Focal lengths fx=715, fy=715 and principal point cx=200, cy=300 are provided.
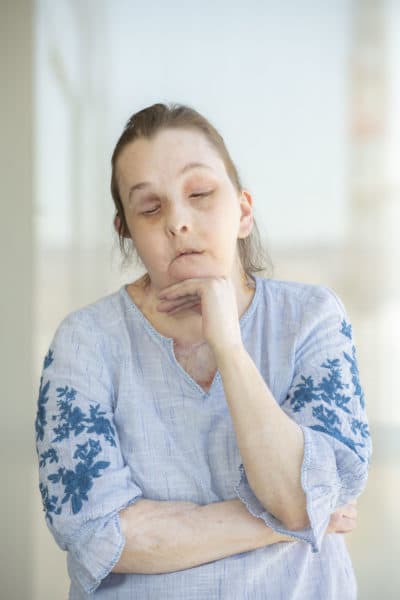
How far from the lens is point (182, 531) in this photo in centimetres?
129

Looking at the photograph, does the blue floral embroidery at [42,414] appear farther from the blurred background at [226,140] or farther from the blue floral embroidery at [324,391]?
the blurred background at [226,140]

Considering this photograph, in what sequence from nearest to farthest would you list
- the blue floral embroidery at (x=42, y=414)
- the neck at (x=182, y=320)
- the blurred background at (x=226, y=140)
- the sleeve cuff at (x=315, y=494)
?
1. the sleeve cuff at (x=315, y=494)
2. the blue floral embroidery at (x=42, y=414)
3. the neck at (x=182, y=320)
4. the blurred background at (x=226, y=140)

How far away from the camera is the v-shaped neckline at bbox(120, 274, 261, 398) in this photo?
1430 millimetres

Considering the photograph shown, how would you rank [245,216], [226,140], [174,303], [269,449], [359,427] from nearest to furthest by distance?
[269,449] → [359,427] → [174,303] → [245,216] → [226,140]

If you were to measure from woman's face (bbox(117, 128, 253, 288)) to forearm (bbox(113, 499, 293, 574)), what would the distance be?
0.45 meters

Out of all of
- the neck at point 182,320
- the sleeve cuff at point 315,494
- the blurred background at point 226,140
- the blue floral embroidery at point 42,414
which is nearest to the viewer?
the sleeve cuff at point 315,494

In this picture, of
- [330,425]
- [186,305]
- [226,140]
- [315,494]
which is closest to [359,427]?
[330,425]

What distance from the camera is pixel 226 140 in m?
2.45

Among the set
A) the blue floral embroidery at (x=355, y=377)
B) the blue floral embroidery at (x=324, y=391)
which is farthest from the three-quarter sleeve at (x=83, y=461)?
the blue floral embroidery at (x=355, y=377)

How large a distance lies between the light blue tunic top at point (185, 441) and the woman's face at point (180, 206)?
0.46ft

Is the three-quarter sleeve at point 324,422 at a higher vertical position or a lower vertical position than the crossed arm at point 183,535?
higher

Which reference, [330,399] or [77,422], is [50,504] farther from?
[330,399]

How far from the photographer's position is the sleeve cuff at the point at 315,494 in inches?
48.9

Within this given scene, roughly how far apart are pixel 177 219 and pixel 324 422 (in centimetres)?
48
